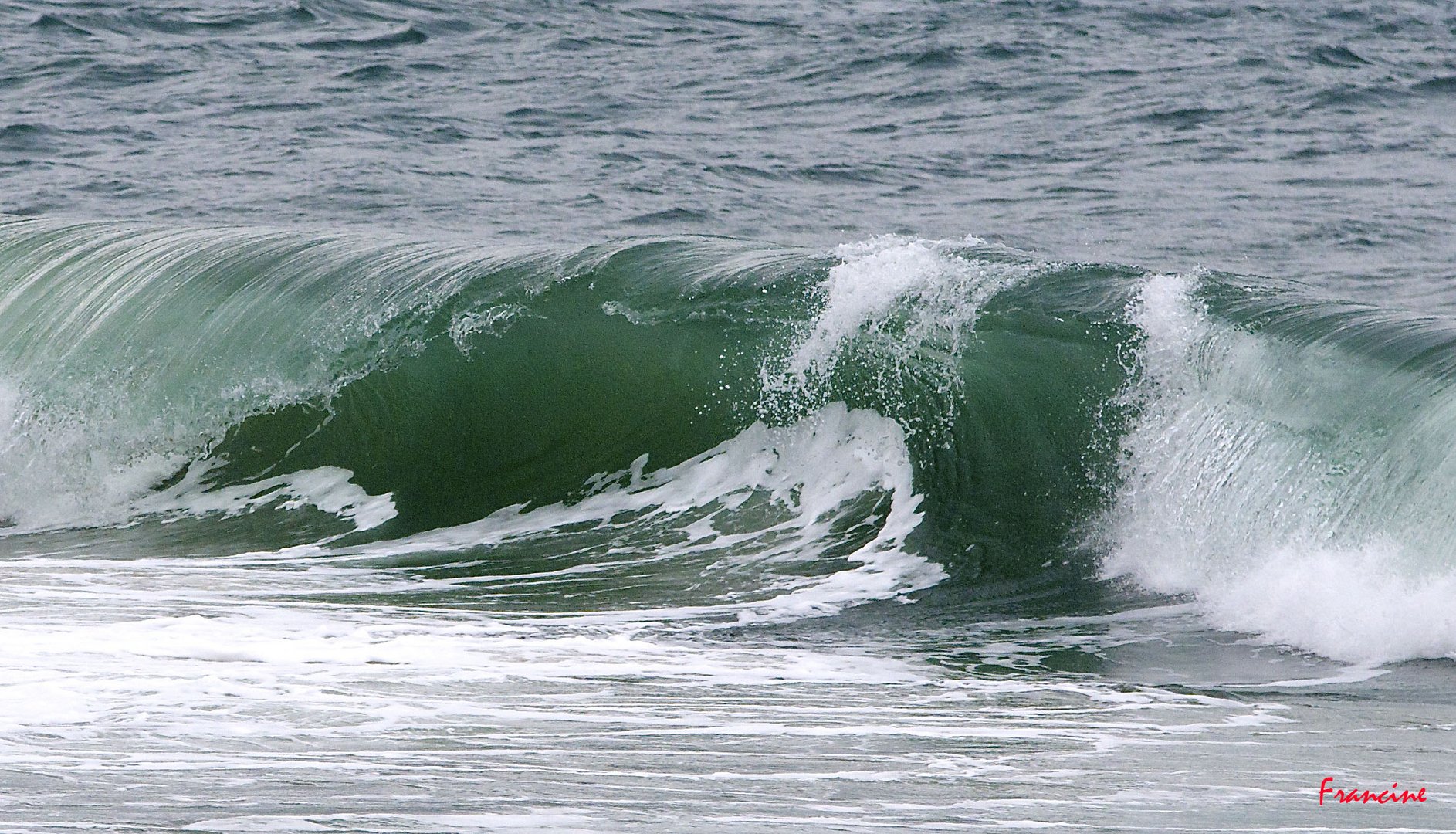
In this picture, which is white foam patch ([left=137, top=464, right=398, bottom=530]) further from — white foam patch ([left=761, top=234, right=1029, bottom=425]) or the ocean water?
white foam patch ([left=761, top=234, right=1029, bottom=425])

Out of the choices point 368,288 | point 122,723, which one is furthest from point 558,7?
point 122,723

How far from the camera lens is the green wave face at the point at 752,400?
564cm

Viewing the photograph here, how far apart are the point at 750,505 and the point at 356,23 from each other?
451 inches

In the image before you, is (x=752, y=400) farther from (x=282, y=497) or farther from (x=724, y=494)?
(x=282, y=497)

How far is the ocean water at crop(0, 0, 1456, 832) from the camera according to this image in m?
A: 3.65

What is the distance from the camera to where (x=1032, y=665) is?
4.75 meters

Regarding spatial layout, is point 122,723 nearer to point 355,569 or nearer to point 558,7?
point 355,569
